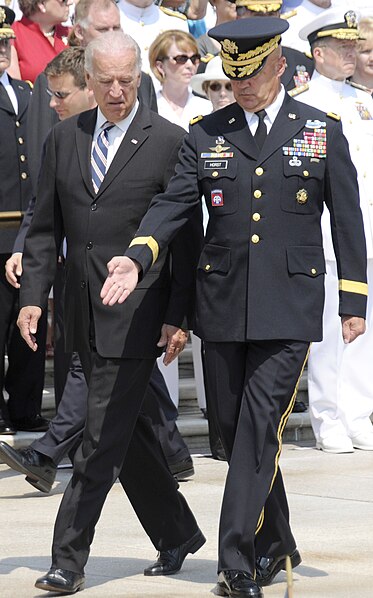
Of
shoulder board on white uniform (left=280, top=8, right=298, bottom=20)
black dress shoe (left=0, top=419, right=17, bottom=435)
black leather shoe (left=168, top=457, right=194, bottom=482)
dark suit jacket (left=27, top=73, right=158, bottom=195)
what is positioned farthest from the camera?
shoulder board on white uniform (left=280, top=8, right=298, bottom=20)

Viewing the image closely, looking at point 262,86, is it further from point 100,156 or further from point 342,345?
point 342,345

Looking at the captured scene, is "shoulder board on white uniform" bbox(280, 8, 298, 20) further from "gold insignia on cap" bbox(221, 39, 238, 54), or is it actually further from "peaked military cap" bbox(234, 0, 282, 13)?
"gold insignia on cap" bbox(221, 39, 238, 54)

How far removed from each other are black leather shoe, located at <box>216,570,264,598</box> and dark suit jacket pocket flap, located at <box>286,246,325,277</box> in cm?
104

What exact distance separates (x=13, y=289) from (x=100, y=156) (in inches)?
118

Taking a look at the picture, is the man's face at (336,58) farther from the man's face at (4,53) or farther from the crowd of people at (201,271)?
the crowd of people at (201,271)

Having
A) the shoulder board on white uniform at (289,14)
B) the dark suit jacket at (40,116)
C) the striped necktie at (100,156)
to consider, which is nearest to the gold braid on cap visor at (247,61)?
the striped necktie at (100,156)

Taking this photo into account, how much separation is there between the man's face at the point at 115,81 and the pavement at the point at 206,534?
5.48 ft

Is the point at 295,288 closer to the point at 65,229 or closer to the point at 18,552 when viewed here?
the point at 65,229

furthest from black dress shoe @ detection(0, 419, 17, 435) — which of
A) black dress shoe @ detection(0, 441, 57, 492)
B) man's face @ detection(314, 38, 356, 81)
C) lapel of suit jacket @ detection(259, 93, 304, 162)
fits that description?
lapel of suit jacket @ detection(259, 93, 304, 162)

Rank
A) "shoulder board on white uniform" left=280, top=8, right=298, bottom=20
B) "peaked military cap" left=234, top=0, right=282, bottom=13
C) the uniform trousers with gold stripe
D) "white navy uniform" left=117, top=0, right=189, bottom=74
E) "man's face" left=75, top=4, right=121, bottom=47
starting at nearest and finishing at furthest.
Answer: the uniform trousers with gold stripe, "man's face" left=75, top=4, right=121, bottom=47, "peaked military cap" left=234, top=0, right=282, bottom=13, "white navy uniform" left=117, top=0, right=189, bottom=74, "shoulder board on white uniform" left=280, top=8, right=298, bottom=20

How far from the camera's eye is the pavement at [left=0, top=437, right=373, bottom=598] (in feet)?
17.5

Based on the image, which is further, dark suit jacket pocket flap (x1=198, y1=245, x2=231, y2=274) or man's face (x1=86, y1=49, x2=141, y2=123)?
man's face (x1=86, y1=49, x2=141, y2=123)

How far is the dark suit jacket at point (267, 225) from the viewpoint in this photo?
17.2 ft

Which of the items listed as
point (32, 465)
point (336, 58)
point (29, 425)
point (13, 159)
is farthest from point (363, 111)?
point (32, 465)
